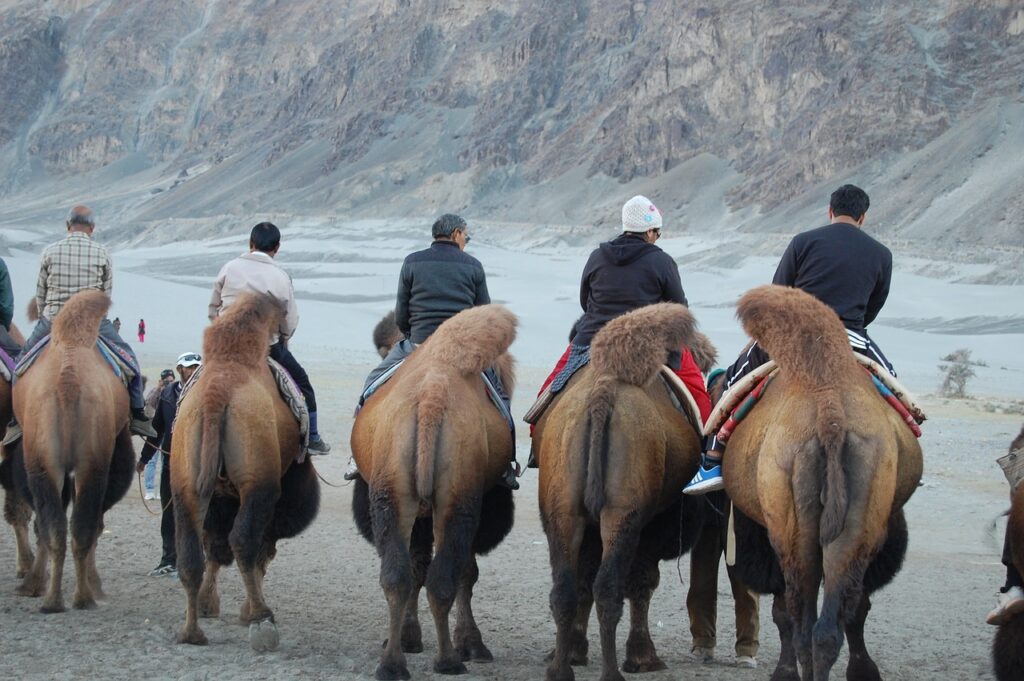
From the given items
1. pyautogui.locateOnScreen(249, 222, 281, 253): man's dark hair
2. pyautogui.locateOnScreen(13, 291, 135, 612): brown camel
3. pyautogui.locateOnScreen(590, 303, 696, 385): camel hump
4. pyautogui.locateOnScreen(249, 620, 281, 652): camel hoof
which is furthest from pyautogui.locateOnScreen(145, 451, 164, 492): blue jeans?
pyautogui.locateOnScreen(590, 303, 696, 385): camel hump

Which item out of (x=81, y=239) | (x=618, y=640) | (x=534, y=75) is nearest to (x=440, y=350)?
(x=618, y=640)

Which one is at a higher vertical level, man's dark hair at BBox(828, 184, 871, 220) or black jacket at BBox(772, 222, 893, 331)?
man's dark hair at BBox(828, 184, 871, 220)

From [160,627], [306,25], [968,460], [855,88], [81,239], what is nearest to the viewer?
[160,627]

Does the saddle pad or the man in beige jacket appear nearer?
the saddle pad

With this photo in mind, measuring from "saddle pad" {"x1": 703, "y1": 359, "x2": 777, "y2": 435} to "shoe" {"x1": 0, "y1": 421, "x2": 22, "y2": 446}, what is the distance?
5.13m

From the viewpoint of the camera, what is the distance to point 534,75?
13275 cm

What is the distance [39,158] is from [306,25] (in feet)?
123

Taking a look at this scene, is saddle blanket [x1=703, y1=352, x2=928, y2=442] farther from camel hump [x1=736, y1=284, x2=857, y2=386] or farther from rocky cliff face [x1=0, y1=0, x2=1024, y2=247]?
rocky cliff face [x1=0, y1=0, x2=1024, y2=247]

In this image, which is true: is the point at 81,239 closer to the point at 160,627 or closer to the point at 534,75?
the point at 160,627

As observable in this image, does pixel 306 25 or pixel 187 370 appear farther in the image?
pixel 306 25

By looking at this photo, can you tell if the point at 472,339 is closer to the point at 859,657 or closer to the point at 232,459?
the point at 232,459

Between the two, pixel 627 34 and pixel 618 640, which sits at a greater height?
pixel 627 34

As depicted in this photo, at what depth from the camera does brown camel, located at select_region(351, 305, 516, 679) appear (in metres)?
7.25

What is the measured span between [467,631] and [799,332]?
8.98ft
